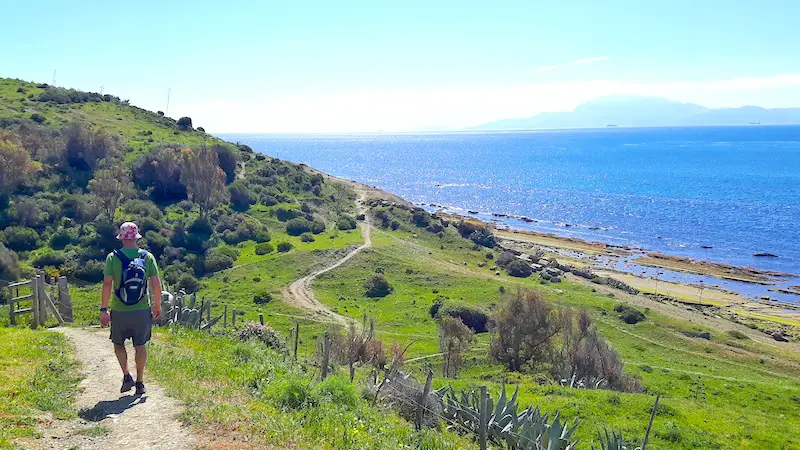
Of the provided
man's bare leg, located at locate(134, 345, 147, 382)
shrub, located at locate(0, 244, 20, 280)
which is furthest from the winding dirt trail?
man's bare leg, located at locate(134, 345, 147, 382)

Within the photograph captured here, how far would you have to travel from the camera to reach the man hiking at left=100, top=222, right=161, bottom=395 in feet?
30.8

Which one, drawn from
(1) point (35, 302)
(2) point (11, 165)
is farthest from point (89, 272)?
(1) point (35, 302)

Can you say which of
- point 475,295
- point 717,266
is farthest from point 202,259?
point 717,266

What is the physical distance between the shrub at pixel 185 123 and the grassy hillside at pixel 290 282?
1601 mm

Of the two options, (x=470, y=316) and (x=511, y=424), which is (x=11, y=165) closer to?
(x=470, y=316)

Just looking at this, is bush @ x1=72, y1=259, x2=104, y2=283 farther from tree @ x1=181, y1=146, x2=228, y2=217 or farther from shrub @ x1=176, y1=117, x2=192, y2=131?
shrub @ x1=176, y1=117, x2=192, y2=131

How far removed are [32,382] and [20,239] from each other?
44078mm

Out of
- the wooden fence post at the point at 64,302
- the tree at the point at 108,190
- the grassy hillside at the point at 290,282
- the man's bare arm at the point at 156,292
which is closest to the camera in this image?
the man's bare arm at the point at 156,292

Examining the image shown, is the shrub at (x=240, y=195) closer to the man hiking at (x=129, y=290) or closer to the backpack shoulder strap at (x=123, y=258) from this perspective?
the man hiking at (x=129, y=290)

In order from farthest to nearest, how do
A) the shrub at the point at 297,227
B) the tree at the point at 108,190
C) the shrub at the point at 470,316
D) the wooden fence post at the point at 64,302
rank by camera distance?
the shrub at the point at 297,227
the tree at the point at 108,190
the shrub at the point at 470,316
the wooden fence post at the point at 64,302

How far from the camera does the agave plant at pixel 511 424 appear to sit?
442 inches

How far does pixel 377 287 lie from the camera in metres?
49.2

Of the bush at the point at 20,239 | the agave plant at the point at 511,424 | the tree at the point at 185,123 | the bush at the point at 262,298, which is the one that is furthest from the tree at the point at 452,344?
Result: the tree at the point at 185,123

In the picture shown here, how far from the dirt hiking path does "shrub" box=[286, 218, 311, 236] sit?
2111 inches
